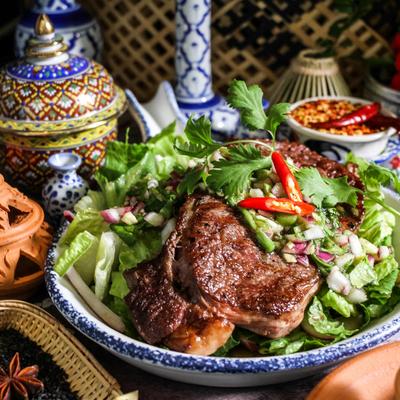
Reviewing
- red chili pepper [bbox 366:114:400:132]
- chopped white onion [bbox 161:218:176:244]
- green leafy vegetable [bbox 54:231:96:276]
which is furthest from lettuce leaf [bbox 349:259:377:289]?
red chili pepper [bbox 366:114:400:132]

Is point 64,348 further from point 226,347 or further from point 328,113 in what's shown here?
Answer: point 328,113

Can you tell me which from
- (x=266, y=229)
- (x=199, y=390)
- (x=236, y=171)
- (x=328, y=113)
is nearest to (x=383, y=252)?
(x=266, y=229)

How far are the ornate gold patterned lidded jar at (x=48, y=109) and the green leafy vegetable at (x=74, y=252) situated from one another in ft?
2.73

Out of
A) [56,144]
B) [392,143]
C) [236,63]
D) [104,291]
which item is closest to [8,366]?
[104,291]

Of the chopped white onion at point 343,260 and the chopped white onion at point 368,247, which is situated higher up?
the chopped white onion at point 343,260

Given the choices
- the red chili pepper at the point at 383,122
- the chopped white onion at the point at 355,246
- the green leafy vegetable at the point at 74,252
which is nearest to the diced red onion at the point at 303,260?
the chopped white onion at the point at 355,246

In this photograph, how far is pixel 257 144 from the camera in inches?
113

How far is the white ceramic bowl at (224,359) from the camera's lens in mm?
2150

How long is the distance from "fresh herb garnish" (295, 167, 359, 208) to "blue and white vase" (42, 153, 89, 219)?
1.18 metres

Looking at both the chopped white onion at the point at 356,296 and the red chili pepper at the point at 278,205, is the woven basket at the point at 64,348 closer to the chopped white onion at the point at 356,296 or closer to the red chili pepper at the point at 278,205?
the red chili pepper at the point at 278,205

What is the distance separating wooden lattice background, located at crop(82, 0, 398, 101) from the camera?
183 inches

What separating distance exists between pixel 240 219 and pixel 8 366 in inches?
40.0

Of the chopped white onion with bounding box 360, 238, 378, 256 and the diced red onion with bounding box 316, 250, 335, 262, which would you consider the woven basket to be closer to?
the diced red onion with bounding box 316, 250, 335, 262

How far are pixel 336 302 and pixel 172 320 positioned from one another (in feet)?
2.07
